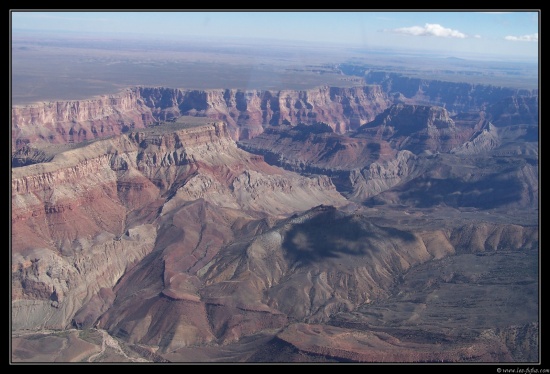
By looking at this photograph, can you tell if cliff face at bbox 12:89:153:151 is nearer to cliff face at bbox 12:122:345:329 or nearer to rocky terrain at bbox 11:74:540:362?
rocky terrain at bbox 11:74:540:362

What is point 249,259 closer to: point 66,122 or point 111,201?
point 111,201

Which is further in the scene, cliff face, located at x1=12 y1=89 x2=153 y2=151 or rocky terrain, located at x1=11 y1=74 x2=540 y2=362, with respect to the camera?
cliff face, located at x1=12 y1=89 x2=153 y2=151

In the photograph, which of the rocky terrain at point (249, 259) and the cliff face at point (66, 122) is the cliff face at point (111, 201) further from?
the cliff face at point (66, 122)

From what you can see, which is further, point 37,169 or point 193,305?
point 37,169

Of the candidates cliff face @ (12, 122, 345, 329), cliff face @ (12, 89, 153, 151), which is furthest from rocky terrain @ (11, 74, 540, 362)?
cliff face @ (12, 89, 153, 151)

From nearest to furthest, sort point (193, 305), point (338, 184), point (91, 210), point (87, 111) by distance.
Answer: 1. point (193, 305)
2. point (91, 210)
3. point (338, 184)
4. point (87, 111)

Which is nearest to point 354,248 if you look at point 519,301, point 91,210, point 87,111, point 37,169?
point 519,301

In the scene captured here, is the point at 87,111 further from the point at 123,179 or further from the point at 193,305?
the point at 193,305

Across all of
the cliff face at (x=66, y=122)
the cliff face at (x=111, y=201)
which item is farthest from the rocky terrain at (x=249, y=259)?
the cliff face at (x=66, y=122)

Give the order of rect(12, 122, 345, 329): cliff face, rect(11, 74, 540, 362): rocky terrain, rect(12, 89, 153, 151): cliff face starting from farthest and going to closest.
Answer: rect(12, 89, 153, 151): cliff face < rect(12, 122, 345, 329): cliff face < rect(11, 74, 540, 362): rocky terrain

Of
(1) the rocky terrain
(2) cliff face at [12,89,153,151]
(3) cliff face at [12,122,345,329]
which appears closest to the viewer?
(1) the rocky terrain
